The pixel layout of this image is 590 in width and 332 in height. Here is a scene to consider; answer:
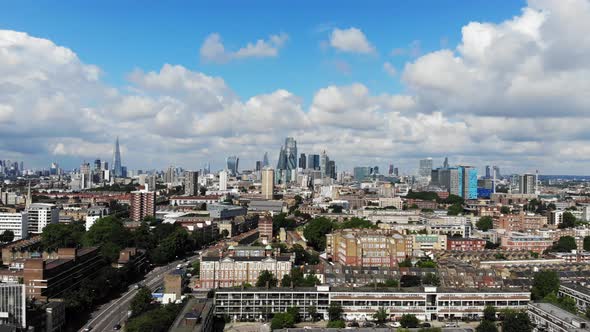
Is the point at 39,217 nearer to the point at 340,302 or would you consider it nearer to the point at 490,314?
the point at 340,302

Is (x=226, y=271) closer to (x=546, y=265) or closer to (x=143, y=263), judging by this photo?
(x=143, y=263)

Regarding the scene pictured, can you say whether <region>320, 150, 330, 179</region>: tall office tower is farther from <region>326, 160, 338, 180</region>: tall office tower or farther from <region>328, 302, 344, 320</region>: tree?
<region>328, 302, 344, 320</region>: tree

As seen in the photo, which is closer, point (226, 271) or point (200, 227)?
point (226, 271)

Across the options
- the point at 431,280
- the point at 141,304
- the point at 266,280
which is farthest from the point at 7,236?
the point at 431,280

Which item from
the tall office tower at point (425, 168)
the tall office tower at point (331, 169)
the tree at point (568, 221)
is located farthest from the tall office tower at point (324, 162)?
the tree at point (568, 221)

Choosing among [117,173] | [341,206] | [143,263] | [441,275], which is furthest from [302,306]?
[117,173]

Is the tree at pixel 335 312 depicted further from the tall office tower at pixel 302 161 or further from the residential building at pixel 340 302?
the tall office tower at pixel 302 161

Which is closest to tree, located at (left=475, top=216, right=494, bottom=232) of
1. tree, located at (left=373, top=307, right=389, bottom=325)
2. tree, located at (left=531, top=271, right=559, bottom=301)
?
tree, located at (left=531, top=271, right=559, bottom=301)
